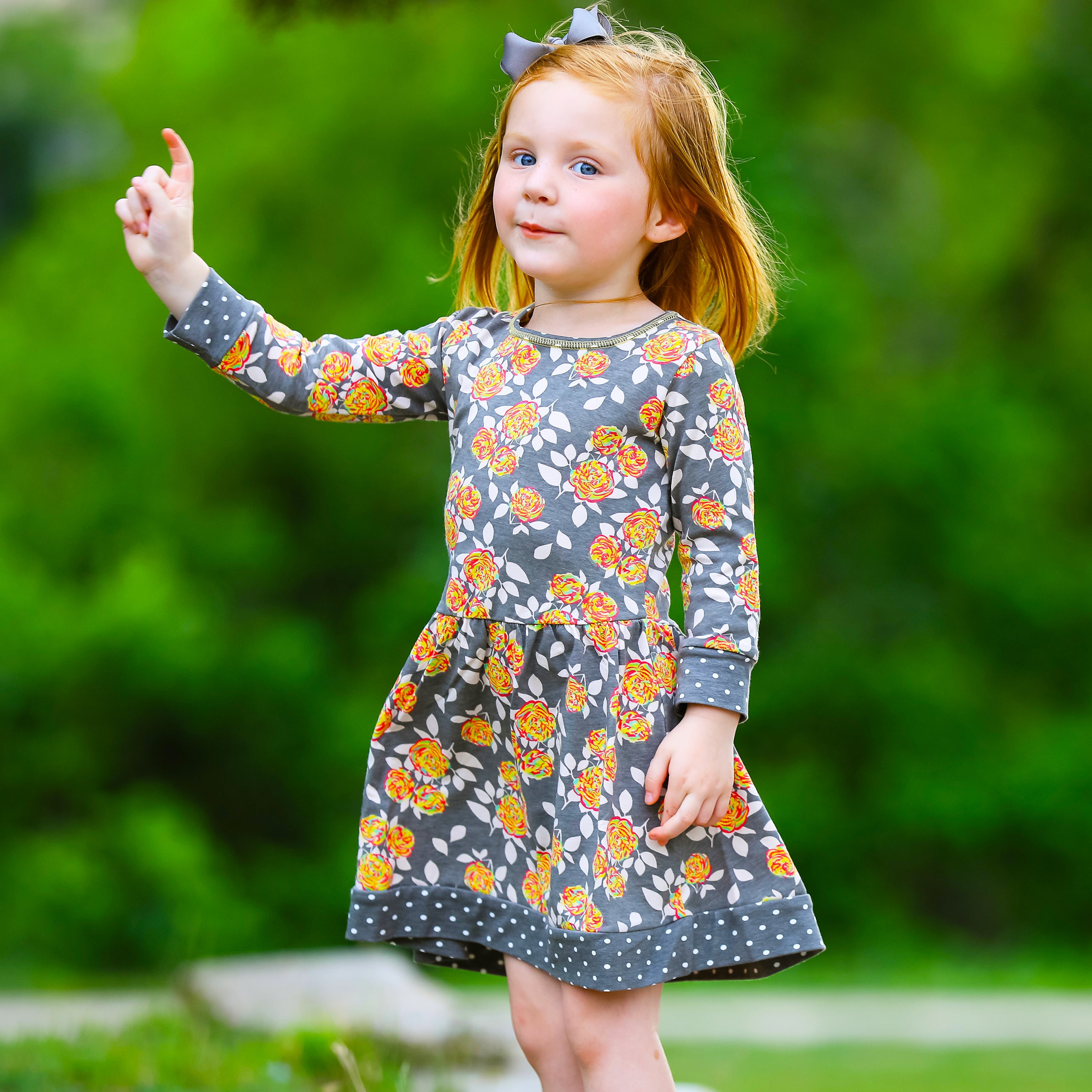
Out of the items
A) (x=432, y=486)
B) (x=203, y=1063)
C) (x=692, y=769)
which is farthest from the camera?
(x=432, y=486)

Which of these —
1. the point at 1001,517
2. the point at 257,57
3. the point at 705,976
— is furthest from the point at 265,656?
the point at 705,976

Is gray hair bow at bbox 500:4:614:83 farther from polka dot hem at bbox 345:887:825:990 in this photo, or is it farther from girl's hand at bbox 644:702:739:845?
polka dot hem at bbox 345:887:825:990

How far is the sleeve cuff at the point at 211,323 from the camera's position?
5.64ft

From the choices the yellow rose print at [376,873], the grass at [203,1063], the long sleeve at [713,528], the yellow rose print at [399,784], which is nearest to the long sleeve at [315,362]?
the long sleeve at [713,528]

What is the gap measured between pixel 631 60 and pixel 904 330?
6946mm

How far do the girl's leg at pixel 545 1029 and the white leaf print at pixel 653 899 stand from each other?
7.6 inches

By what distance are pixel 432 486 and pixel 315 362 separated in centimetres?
509

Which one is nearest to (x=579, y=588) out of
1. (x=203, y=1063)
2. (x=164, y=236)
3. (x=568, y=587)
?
(x=568, y=587)

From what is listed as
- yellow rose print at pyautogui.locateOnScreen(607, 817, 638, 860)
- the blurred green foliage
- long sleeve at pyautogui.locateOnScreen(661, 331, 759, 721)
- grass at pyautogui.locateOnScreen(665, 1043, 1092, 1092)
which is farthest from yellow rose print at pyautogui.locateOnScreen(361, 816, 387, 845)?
the blurred green foliage

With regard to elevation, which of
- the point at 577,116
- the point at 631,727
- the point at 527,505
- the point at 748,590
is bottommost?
the point at 631,727

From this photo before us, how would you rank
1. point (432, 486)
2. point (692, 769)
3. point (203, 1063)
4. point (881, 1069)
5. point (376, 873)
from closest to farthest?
point (692, 769) < point (376, 873) < point (203, 1063) < point (881, 1069) < point (432, 486)

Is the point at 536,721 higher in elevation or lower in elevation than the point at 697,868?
higher

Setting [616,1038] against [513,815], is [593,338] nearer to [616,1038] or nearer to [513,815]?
[513,815]

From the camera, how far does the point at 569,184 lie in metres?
1.63
